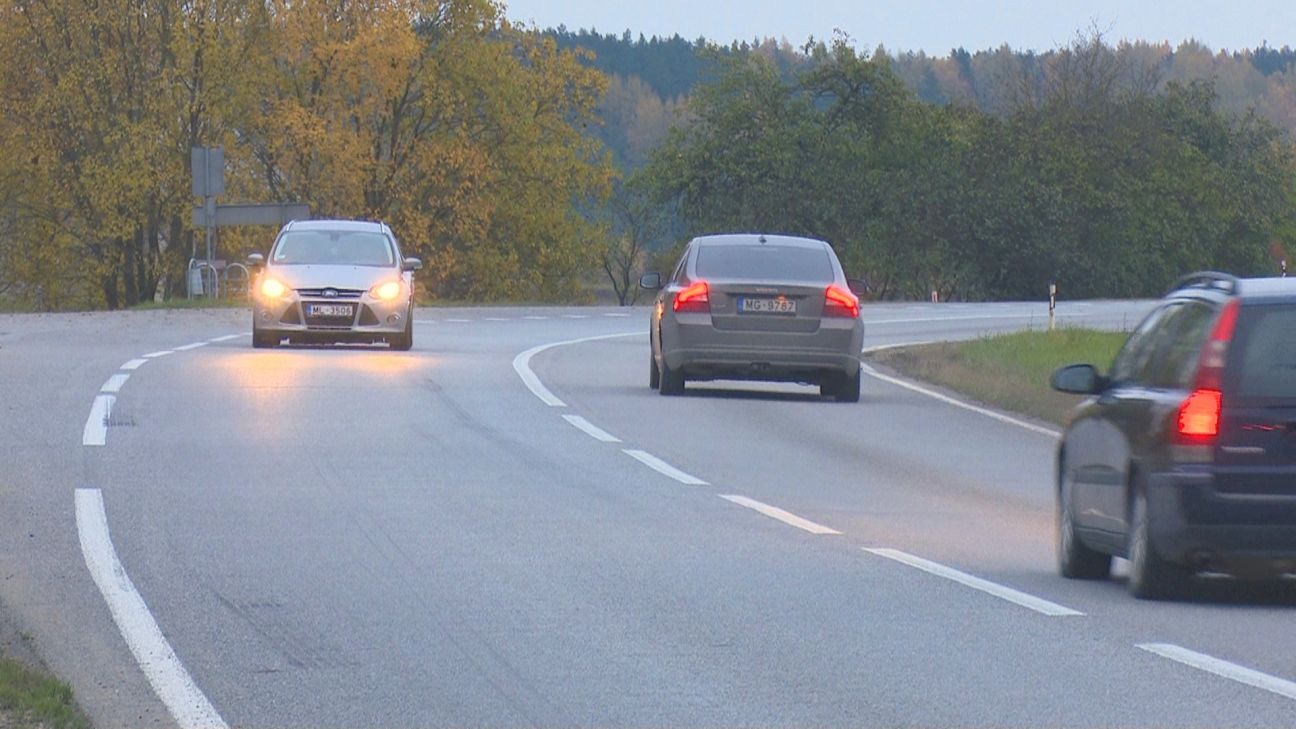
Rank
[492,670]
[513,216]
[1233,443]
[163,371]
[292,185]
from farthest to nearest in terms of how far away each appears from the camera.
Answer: [513,216] < [292,185] < [163,371] < [1233,443] < [492,670]

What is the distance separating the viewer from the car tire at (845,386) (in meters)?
22.0

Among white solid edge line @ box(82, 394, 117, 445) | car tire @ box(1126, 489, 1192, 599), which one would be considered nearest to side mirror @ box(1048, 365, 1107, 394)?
car tire @ box(1126, 489, 1192, 599)

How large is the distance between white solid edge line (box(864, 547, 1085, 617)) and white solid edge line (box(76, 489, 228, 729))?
348 cm

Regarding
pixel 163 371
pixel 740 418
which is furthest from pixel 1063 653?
pixel 163 371

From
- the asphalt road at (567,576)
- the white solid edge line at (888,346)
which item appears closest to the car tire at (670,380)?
the asphalt road at (567,576)

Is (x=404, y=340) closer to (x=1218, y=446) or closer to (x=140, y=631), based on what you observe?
(x=1218, y=446)

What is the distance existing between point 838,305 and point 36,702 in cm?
1519

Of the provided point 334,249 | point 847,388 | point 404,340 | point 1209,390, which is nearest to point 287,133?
point 334,249

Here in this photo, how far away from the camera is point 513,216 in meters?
70.0

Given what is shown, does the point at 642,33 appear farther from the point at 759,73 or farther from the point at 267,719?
the point at 267,719

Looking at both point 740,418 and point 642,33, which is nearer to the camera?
point 740,418

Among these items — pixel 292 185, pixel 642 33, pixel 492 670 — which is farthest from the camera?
pixel 642 33

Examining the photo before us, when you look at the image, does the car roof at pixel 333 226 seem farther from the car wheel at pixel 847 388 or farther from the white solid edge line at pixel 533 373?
the car wheel at pixel 847 388

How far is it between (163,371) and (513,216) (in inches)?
1875
